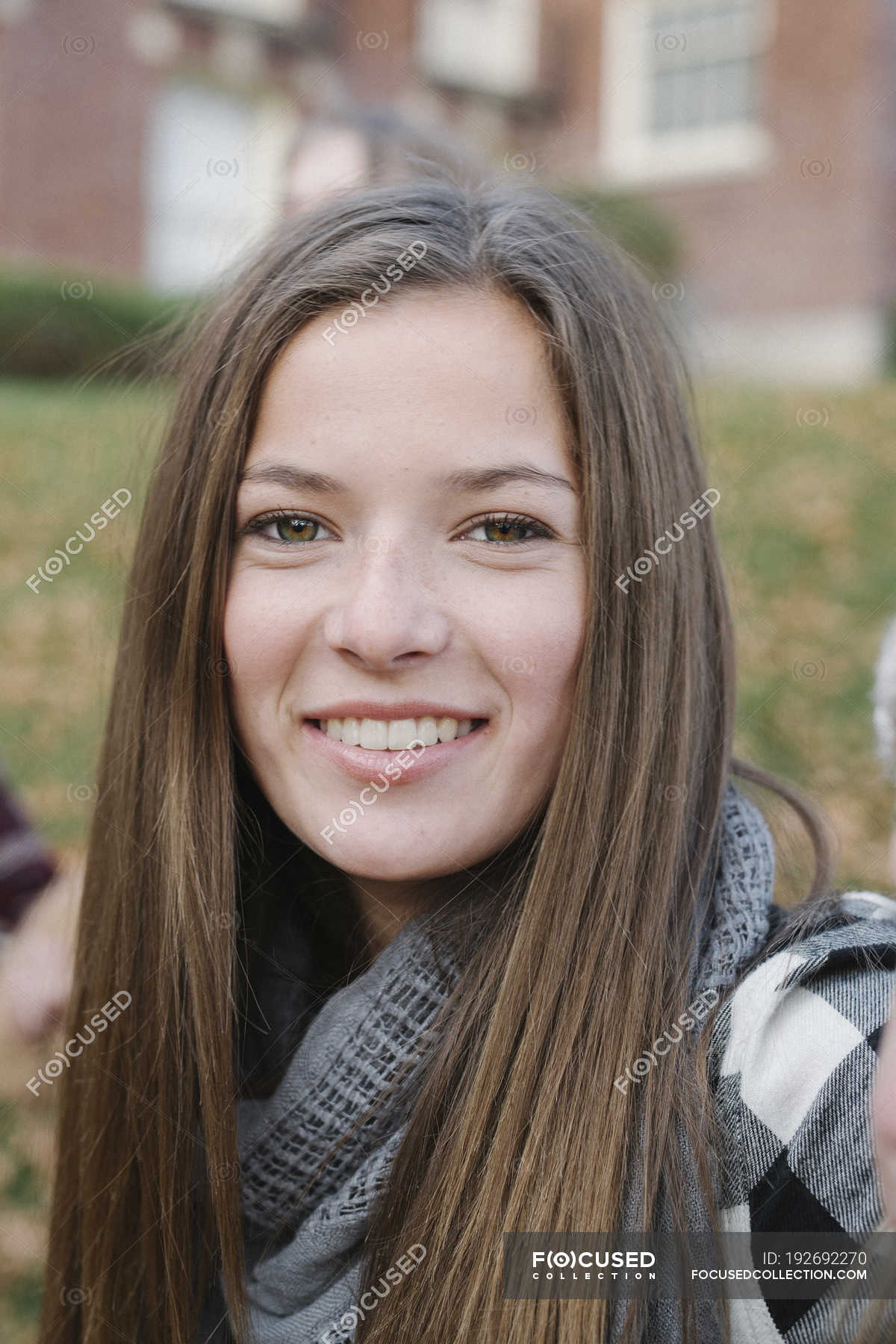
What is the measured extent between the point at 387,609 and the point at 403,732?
0.19 meters

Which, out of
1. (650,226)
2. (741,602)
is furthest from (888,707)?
(650,226)

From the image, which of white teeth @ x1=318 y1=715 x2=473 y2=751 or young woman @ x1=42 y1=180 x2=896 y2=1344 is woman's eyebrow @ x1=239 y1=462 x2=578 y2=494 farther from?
white teeth @ x1=318 y1=715 x2=473 y2=751

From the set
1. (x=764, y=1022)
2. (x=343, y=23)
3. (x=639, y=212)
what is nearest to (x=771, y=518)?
(x=764, y=1022)

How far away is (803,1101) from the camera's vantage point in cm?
131

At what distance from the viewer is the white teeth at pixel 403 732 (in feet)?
5.28

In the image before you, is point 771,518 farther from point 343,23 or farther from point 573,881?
point 343,23

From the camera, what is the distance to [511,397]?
1.60 meters

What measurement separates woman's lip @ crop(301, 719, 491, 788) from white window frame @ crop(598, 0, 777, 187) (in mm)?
14946

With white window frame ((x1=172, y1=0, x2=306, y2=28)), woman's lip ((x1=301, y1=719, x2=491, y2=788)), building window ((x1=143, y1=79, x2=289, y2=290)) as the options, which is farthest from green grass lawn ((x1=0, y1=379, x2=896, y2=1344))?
white window frame ((x1=172, y1=0, x2=306, y2=28))

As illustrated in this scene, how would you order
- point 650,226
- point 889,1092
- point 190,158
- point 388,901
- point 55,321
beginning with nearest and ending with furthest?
point 889,1092, point 388,901, point 55,321, point 650,226, point 190,158

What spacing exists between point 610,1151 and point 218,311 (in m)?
1.32

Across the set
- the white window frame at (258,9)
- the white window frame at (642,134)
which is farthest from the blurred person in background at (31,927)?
the white window frame at (642,134)

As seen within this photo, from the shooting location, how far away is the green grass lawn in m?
2.96

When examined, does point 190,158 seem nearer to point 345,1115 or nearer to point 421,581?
point 421,581
